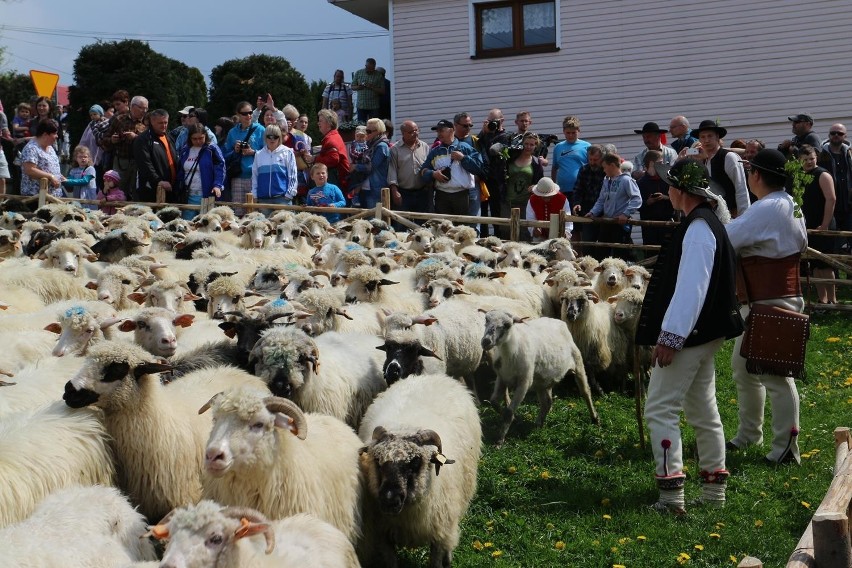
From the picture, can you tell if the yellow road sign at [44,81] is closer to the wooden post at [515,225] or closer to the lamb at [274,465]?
the wooden post at [515,225]

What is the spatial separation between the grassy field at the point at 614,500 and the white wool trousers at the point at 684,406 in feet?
1.17

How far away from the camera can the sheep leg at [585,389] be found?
29.0ft

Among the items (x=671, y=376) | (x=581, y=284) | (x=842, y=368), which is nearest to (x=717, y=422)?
(x=671, y=376)

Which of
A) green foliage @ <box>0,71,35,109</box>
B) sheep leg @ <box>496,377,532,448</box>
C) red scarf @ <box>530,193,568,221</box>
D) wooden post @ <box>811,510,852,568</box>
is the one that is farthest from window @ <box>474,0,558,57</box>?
green foliage @ <box>0,71,35,109</box>

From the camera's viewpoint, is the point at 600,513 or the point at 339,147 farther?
the point at 339,147

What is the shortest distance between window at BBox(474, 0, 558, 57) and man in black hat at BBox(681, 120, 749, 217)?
36.4ft

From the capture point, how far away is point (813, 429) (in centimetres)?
839

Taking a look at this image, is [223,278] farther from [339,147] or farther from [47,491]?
[339,147]

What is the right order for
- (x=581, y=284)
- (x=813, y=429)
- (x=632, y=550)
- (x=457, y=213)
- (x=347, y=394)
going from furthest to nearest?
(x=457, y=213) < (x=581, y=284) < (x=813, y=429) < (x=347, y=394) < (x=632, y=550)

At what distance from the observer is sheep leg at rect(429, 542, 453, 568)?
5773 mm

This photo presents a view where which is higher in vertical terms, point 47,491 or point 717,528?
point 47,491

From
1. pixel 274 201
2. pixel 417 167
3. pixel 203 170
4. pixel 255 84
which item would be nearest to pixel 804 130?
pixel 417 167

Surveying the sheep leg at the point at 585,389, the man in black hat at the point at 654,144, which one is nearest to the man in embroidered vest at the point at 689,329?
the sheep leg at the point at 585,389

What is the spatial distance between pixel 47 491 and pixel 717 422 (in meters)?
4.07
